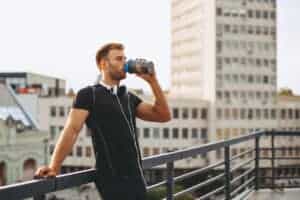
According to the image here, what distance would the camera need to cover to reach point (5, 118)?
2564 inches

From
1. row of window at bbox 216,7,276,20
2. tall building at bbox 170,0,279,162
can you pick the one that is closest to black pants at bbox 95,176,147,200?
tall building at bbox 170,0,279,162

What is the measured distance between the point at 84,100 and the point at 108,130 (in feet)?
0.77

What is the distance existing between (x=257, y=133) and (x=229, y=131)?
70042 mm

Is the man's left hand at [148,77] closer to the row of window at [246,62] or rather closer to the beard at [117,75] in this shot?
the beard at [117,75]

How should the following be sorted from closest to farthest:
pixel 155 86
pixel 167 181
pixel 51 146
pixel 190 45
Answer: pixel 155 86
pixel 167 181
pixel 51 146
pixel 190 45

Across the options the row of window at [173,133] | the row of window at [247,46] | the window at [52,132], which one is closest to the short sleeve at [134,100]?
the row of window at [173,133]

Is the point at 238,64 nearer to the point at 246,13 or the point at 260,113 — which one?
the point at 246,13

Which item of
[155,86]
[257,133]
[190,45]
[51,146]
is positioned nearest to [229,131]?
[190,45]

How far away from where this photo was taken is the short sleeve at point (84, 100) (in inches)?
152

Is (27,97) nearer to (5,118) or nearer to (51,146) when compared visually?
(51,146)

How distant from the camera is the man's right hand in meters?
3.44

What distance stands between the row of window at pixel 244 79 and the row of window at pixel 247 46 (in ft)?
10.3

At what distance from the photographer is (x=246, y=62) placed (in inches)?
3241

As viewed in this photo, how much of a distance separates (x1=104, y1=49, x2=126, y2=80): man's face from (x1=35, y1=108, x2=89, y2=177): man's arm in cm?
33
